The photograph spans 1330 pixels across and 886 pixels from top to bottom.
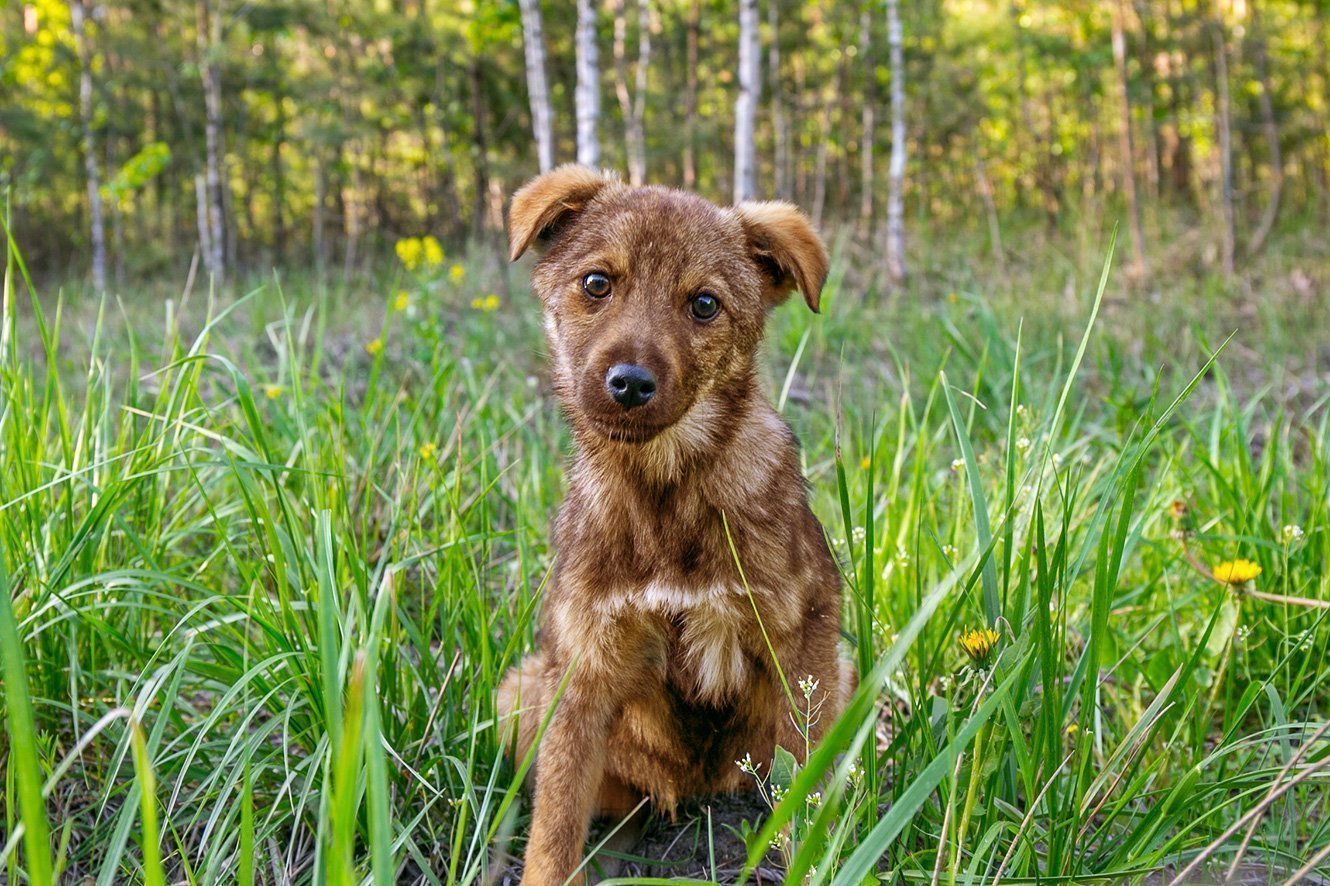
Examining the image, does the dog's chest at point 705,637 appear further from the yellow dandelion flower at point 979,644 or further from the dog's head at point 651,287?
the yellow dandelion flower at point 979,644

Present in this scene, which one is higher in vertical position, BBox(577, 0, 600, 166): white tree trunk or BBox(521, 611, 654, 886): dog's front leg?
BBox(577, 0, 600, 166): white tree trunk

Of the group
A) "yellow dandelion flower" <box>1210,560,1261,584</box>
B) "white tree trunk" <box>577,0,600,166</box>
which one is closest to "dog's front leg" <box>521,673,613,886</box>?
"yellow dandelion flower" <box>1210,560,1261,584</box>

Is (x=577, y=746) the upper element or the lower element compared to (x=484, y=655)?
lower

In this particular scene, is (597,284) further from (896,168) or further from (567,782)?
(896,168)

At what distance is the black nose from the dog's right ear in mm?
583

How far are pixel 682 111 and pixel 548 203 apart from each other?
16.8 metres

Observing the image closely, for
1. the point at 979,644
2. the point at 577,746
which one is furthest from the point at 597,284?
the point at 979,644

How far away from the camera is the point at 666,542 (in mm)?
2080

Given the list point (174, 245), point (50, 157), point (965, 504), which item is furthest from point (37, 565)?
point (174, 245)

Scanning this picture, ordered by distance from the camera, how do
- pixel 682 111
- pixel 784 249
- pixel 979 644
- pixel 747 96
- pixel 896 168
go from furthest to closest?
pixel 682 111, pixel 896 168, pixel 747 96, pixel 784 249, pixel 979 644

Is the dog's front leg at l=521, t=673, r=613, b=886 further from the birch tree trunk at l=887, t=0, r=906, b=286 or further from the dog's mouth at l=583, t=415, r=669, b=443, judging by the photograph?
the birch tree trunk at l=887, t=0, r=906, b=286

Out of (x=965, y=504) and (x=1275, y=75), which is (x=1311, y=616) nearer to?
(x=965, y=504)

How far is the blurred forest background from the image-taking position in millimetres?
14188

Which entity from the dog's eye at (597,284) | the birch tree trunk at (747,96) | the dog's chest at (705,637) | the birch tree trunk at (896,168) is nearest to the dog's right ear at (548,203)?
the dog's eye at (597,284)
